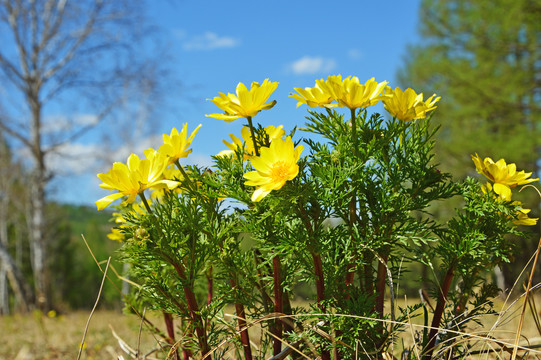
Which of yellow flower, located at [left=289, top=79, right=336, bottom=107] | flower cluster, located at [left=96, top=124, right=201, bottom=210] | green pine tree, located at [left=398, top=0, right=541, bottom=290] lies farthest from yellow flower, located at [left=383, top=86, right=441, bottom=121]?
green pine tree, located at [left=398, top=0, right=541, bottom=290]

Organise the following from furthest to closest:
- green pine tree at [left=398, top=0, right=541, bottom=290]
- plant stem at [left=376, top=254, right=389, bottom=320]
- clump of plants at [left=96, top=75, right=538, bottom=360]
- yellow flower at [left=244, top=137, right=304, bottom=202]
Result: green pine tree at [left=398, top=0, right=541, bottom=290] → plant stem at [left=376, top=254, right=389, bottom=320] → clump of plants at [left=96, top=75, right=538, bottom=360] → yellow flower at [left=244, top=137, right=304, bottom=202]

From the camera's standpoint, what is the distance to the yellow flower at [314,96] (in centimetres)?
89

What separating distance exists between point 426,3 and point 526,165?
4880 millimetres

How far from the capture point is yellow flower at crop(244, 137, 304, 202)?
29.0 inches

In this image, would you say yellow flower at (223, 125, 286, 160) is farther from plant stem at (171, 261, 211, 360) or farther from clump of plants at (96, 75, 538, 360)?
plant stem at (171, 261, 211, 360)

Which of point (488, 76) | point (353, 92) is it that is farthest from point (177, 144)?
point (488, 76)

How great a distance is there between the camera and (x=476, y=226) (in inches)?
38.7

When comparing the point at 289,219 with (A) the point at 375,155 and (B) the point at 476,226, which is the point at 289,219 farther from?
(B) the point at 476,226

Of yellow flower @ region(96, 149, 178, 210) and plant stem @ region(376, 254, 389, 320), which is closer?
yellow flower @ region(96, 149, 178, 210)

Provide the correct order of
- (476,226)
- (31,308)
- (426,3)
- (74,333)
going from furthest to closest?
(426,3) → (31,308) → (74,333) → (476,226)

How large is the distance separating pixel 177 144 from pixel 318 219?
335 millimetres

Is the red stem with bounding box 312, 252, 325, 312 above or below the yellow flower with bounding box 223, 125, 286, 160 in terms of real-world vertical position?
below

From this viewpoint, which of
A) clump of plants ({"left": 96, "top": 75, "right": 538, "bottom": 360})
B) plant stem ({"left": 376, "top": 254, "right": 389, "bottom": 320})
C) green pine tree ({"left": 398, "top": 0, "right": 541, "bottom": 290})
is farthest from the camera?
green pine tree ({"left": 398, "top": 0, "right": 541, "bottom": 290})

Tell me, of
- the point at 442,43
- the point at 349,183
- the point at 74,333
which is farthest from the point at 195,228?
the point at 442,43
